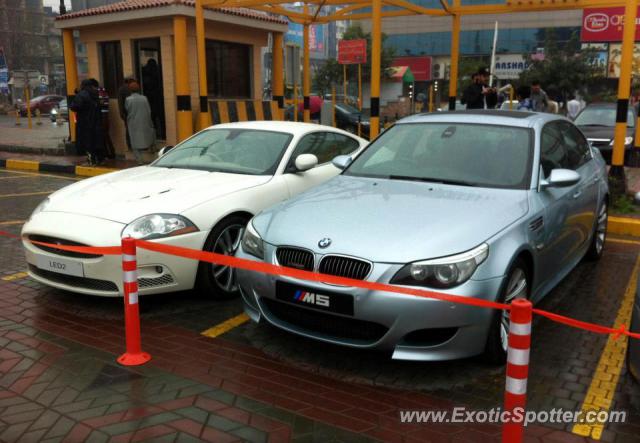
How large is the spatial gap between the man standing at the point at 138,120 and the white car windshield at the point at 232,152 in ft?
20.2

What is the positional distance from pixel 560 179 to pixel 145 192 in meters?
3.33

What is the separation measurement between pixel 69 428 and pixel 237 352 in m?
1.24

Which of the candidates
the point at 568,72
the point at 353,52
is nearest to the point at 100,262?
the point at 353,52

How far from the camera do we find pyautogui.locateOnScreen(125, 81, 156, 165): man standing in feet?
39.8

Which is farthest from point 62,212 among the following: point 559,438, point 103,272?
point 559,438

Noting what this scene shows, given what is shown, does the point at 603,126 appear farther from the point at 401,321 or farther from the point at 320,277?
the point at 320,277

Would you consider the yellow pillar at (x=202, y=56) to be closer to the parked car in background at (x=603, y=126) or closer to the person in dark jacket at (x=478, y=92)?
the person in dark jacket at (x=478, y=92)

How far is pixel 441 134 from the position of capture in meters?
5.08

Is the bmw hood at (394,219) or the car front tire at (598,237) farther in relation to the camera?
the car front tire at (598,237)

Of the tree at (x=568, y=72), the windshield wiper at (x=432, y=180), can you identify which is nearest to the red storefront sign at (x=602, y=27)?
the tree at (x=568, y=72)

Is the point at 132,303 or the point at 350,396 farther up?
the point at 132,303

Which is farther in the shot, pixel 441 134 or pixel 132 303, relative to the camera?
pixel 441 134

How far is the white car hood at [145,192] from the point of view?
188 inches

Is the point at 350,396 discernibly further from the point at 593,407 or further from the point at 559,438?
the point at 593,407
